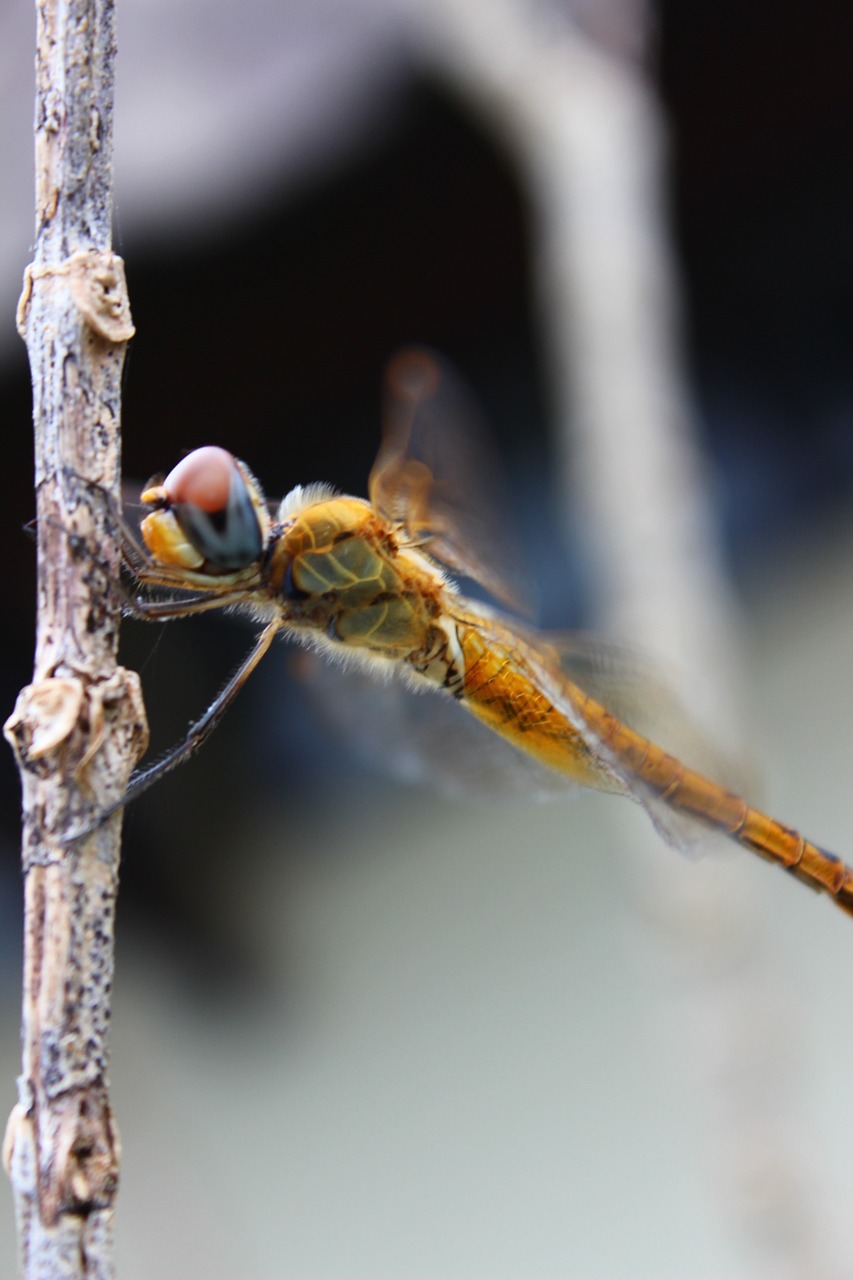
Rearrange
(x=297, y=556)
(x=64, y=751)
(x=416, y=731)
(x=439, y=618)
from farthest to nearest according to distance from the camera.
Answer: (x=416, y=731) < (x=439, y=618) < (x=297, y=556) < (x=64, y=751)

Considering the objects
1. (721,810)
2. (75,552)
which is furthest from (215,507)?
(721,810)

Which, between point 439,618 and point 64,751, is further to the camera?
point 439,618

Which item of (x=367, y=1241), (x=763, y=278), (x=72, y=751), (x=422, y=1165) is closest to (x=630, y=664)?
(x=72, y=751)

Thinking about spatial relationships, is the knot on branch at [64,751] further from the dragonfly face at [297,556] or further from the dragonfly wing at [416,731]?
the dragonfly wing at [416,731]

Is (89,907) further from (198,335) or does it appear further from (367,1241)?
(367,1241)

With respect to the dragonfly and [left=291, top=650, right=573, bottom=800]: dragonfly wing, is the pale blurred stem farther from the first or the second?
[left=291, top=650, right=573, bottom=800]: dragonfly wing

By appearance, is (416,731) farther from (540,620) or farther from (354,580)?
(540,620)

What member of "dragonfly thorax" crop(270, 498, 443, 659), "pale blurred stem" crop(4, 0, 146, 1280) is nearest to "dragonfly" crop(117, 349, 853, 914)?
"dragonfly thorax" crop(270, 498, 443, 659)
